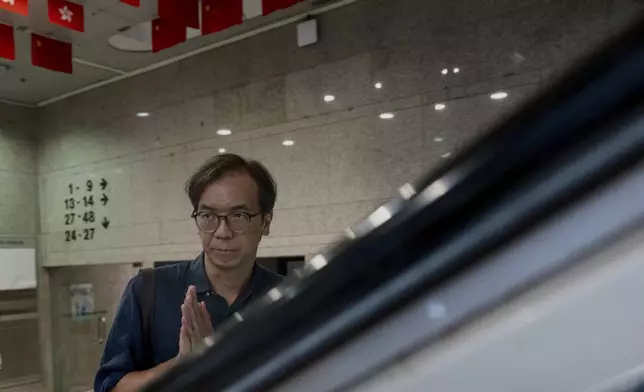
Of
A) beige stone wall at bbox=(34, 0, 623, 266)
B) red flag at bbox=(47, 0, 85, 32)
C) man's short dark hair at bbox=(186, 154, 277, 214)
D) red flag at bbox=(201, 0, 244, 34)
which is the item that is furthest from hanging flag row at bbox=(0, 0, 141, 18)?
man's short dark hair at bbox=(186, 154, 277, 214)

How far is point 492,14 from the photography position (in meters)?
3.72

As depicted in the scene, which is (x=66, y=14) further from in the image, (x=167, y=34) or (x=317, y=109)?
(x=317, y=109)

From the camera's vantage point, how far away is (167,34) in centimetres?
412

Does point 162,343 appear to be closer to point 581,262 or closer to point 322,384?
point 322,384

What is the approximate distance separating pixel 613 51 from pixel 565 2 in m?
3.54

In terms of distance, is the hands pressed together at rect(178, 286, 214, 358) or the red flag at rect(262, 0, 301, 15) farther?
the red flag at rect(262, 0, 301, 15)

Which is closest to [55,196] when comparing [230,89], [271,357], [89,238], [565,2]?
[89,238]

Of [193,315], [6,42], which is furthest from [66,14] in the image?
[193,315]

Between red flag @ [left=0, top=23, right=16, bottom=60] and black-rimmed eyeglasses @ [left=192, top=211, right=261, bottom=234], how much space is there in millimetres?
3284

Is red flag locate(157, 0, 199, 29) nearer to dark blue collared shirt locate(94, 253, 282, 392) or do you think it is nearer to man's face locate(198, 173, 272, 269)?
man's face locate(198, 173, 272, 269)

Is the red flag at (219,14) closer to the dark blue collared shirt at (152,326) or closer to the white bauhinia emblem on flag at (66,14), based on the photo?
the white bauhinia emblem on flag at (66,14)

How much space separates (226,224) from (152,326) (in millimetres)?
311

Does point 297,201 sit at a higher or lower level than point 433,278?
higher

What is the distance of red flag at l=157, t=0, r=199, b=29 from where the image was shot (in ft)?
12.3
